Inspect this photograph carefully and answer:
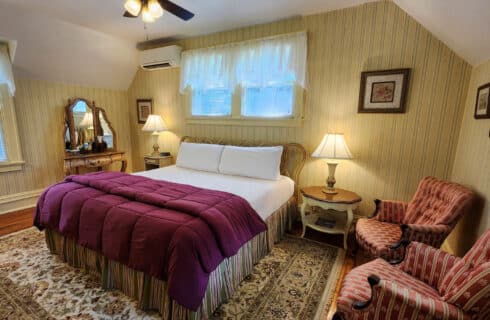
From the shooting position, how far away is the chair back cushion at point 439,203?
1.71 metres

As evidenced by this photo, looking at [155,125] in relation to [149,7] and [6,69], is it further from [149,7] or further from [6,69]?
[149,7]

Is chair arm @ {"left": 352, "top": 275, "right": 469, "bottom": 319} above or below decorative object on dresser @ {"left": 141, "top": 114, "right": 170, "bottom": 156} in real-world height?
below

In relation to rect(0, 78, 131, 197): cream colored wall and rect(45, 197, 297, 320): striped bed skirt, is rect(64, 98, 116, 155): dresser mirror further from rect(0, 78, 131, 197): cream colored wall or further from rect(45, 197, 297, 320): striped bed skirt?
rect(45, 197, 297, 320): striped bed skirt

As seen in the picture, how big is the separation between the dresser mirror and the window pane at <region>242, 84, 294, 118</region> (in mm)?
2734

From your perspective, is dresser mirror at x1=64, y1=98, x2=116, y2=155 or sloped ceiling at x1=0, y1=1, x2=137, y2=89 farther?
dresser mirror at x1=64, y1=98, x2=116, y2=155

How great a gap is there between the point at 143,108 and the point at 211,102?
64.2 inches

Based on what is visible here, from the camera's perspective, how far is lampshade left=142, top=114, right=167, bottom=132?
3.98 meters

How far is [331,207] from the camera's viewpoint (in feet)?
7.88

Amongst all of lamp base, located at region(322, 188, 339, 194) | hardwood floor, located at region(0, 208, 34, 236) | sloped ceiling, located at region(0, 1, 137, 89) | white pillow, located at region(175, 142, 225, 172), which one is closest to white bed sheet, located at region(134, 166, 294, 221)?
white pillow, located at region(175, 142, 225, 172)

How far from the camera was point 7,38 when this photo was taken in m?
2.91

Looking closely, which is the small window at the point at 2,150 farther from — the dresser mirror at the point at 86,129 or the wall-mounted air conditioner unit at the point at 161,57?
the wall-mounted air conditioner unit at the point at 161,57

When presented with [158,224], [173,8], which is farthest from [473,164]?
[173,8]

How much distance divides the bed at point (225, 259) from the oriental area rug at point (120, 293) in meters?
0.08

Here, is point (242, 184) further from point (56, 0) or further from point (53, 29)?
point (53, 29)
